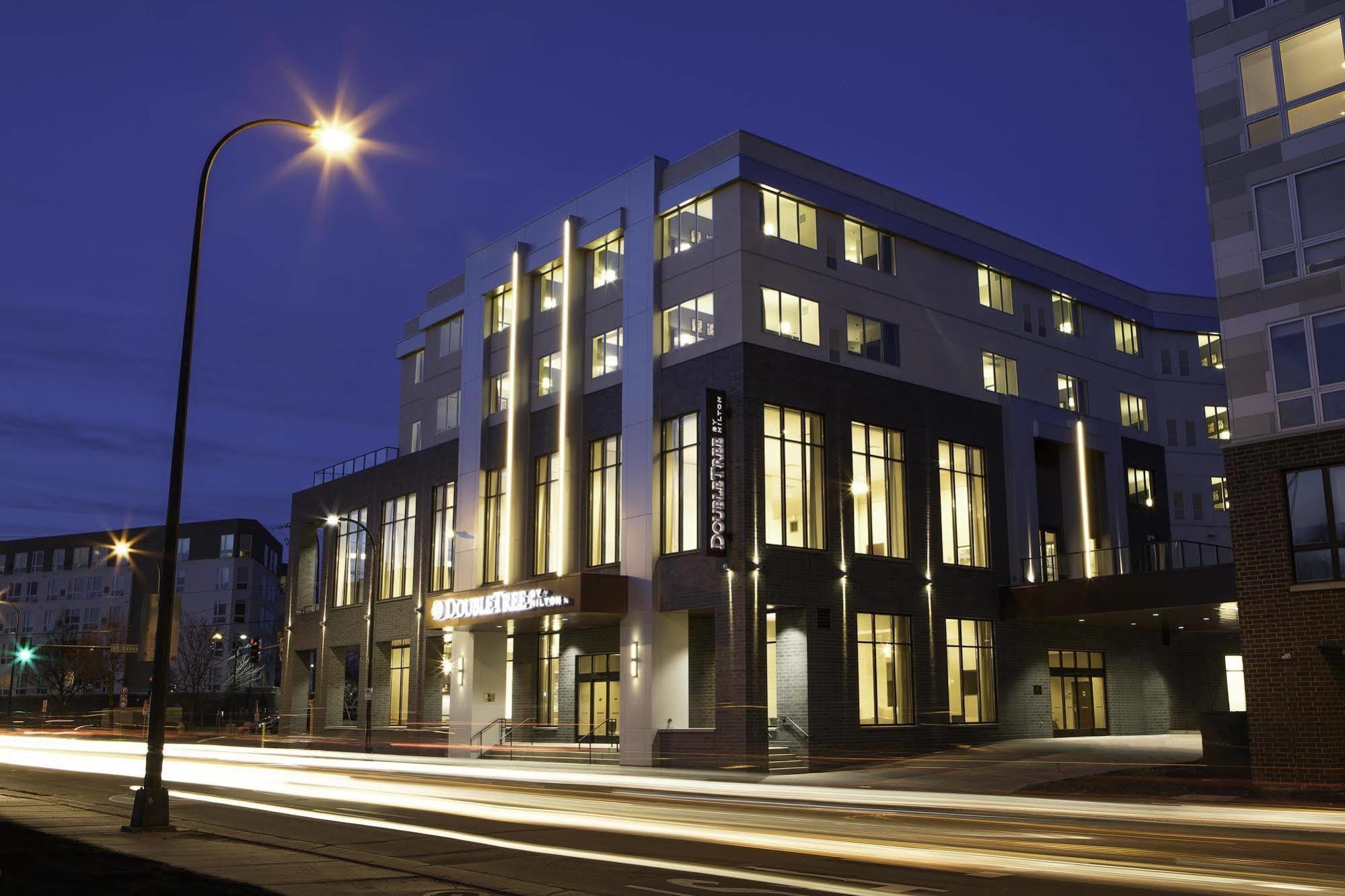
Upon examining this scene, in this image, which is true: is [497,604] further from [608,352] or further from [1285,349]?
[1285,349]

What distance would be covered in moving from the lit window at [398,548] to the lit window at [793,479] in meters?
22.5

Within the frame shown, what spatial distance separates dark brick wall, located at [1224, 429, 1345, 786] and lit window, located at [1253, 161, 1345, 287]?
13.5ft

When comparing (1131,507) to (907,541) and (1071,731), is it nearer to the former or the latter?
(1071,731)

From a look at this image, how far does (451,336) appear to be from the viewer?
189ft

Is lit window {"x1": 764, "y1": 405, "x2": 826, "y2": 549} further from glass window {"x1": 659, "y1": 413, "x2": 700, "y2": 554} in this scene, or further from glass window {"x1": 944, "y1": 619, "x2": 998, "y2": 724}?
glass window {"x1": 944, "y1": 619, "x2": 998, "y2": 724}

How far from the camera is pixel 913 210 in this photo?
155 feet

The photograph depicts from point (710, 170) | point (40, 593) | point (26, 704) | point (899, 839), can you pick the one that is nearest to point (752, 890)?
point (899, 839)

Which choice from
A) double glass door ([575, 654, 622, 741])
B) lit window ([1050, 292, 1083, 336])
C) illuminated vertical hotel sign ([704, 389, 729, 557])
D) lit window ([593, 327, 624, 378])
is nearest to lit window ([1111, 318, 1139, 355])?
lit window ([1050, 292, 1083, 336])

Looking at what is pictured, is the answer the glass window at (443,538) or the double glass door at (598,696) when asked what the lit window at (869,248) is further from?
the glass window at (443,538)

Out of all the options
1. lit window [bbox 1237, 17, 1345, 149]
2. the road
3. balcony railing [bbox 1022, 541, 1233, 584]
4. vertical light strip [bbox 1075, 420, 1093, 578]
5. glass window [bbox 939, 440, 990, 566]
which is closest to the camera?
the road

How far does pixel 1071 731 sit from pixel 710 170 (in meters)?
27.4

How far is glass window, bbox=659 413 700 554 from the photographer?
133ft

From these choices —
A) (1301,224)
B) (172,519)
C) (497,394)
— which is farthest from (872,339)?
(172,519)

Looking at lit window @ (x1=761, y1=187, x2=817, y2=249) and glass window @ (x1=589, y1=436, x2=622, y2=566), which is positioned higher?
lit window @ (x1=761, y1=187, x2=817, y2=249)
